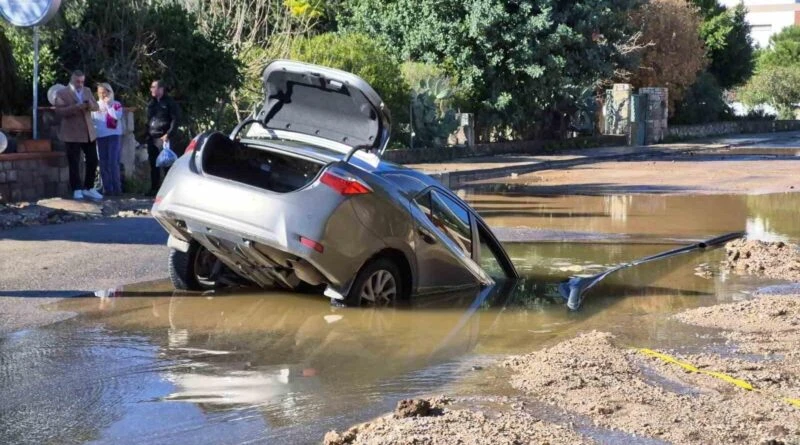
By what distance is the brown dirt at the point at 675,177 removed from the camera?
78.0 ft

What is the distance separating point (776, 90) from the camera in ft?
230

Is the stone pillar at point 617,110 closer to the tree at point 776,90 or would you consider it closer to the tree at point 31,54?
the tree at point 776,90

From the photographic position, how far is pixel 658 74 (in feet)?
158

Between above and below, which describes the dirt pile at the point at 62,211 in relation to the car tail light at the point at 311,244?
below

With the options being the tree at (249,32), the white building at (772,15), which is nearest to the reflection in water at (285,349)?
the tree at (249,32)

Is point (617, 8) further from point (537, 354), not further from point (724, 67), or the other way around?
point (537, 354)

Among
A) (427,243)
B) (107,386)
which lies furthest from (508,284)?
(107,386)

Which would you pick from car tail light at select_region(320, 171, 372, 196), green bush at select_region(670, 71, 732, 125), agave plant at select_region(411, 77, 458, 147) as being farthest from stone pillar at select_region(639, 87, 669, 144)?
car tail light at select_region(320, 171, 372, 196)

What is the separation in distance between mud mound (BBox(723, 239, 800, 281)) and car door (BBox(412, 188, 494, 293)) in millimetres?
3289

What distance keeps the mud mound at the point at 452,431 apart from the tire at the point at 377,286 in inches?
129

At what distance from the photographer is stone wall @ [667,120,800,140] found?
5075 centimetres

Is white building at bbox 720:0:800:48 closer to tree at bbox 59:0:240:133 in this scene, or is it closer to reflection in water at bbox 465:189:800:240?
reflection in water at bbox 465:189:800:240

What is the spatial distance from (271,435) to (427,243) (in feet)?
13.6

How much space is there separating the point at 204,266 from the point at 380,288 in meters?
1.73
